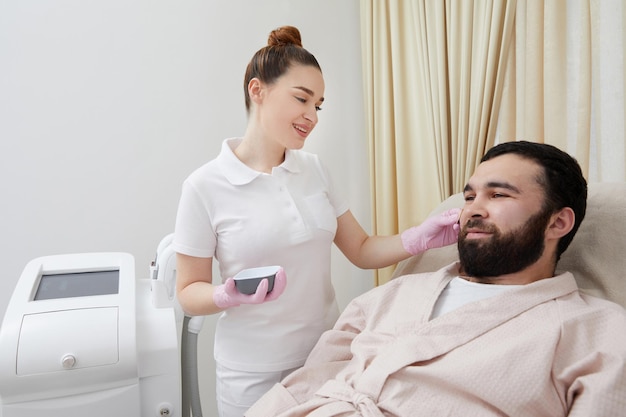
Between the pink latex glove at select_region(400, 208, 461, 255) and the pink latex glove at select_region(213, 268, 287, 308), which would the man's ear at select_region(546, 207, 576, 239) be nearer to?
the pink latex glove at select_region(400, 208, 461, 255)

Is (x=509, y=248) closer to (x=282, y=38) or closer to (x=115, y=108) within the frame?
(x=282, y=38)

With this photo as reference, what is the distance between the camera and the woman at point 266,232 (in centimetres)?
141

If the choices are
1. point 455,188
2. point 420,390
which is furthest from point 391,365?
point 455,188

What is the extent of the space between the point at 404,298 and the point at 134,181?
53.9 inches

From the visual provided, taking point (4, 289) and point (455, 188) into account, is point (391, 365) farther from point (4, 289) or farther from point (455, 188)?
point (4, 289)

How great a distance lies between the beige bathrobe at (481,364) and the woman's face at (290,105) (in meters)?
0.53

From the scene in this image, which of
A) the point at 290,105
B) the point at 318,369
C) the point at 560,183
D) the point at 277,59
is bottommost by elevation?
the point at 318,369

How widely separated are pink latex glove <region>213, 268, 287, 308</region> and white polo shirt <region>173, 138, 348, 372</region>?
14cm

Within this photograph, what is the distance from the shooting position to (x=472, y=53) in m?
1.95

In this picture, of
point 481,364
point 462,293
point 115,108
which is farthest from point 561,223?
point 115,108

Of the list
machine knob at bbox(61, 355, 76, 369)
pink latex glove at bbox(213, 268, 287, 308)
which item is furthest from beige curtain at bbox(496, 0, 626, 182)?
machine knob at bbox(61, 355, 76, 369)

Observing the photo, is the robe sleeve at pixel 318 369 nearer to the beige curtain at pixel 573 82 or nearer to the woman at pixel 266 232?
the woman at pixel 266 232

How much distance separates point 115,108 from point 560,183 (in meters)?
1.70

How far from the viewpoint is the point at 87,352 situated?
1192mm
